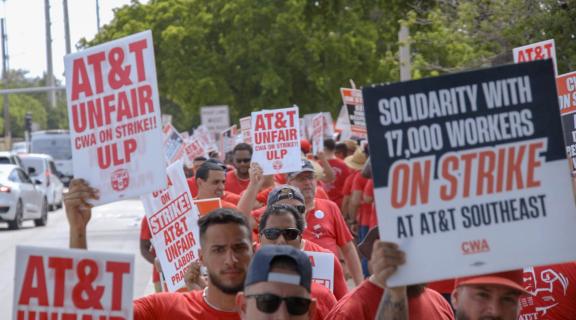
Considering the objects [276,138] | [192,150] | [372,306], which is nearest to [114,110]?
[372,306]

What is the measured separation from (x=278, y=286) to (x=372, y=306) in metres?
0.58

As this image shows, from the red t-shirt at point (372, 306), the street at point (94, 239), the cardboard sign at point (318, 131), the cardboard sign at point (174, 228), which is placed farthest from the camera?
the cardboard sign at point (318, 131)

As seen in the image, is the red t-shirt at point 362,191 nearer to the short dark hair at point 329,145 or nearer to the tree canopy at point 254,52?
the short dark hair at point 329,145

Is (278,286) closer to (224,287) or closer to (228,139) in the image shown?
(224,287)

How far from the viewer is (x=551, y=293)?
6.77 meters

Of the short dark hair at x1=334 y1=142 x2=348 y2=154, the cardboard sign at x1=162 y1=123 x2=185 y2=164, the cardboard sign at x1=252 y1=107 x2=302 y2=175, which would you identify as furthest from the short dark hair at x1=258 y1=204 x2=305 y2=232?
the short dark hair at x1=334 y1=142 x2=348 y2=154

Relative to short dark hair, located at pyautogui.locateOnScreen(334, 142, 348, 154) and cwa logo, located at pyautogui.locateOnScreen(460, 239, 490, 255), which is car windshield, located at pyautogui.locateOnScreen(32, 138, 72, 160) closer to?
short dark hair, located at pyautogui.locateOnScreen(334, 142, 348, 154)

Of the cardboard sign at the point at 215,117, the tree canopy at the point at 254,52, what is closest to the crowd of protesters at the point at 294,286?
the tree canopy at the point at 254,52

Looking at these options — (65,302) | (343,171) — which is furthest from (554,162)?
(343,171)

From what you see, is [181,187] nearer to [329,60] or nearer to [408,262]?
[408,262]

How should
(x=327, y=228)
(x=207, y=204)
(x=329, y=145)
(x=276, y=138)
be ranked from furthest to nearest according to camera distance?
(x=329, y=145), (x=276, y=138), (x=327, y=228), (x=207, y=204)

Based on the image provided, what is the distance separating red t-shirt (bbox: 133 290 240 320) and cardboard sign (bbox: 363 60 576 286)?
1.65 metres

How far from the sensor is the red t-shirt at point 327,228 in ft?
32.2

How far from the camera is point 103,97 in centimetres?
605
